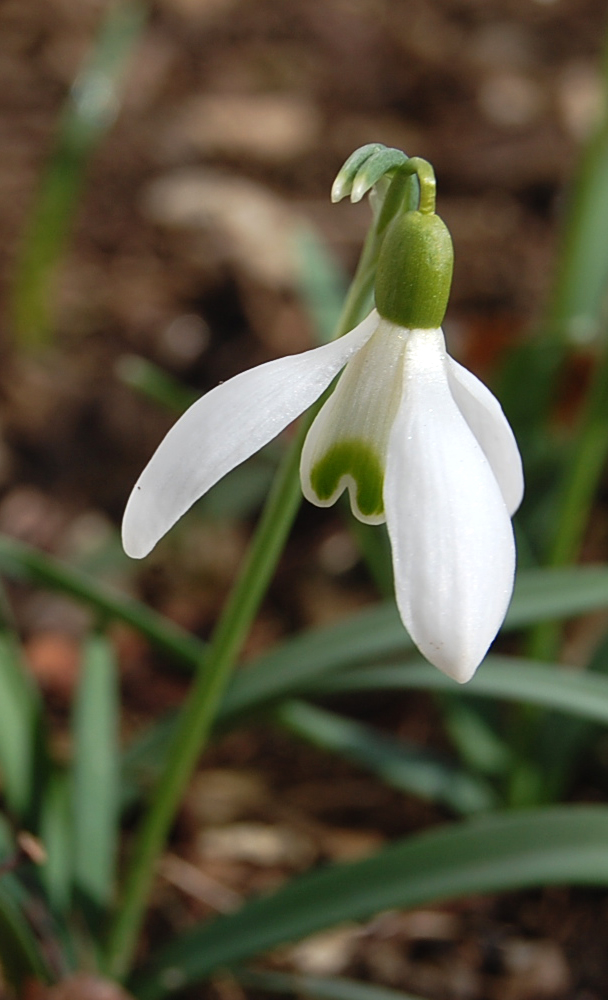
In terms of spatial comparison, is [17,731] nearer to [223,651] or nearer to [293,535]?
[223,651]

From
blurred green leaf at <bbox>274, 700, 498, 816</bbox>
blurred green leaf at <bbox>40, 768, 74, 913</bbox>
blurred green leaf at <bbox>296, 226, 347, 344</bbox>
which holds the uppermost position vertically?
blurred green leaf at <bbox>296, 226, 347, 344</bbox>

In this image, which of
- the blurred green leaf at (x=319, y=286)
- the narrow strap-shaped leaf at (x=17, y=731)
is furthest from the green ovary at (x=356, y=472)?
the blurred green leaf at (x=319, y=286)

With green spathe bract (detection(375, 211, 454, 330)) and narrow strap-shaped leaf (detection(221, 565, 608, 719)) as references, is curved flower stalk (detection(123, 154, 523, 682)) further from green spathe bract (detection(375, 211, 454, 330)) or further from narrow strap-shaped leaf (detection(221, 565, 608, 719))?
narrow strap-shaped leaf (detection(221, 565, 608, 719))

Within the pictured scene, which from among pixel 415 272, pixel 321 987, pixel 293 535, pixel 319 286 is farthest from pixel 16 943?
pixel 293 535

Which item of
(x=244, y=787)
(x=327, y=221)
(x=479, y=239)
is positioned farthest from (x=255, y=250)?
(x=244, y=787)

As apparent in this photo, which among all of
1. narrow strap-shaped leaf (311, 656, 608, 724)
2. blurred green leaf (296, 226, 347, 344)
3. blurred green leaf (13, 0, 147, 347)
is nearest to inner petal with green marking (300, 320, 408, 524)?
narrow strap-shaped leaf (311, 656, 608, 724)

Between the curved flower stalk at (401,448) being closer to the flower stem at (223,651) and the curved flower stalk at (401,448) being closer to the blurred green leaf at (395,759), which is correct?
the flower stem at (223,651)

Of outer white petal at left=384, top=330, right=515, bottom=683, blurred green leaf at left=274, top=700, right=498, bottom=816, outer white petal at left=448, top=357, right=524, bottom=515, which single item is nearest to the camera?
outer white petal at left=384, top=330, right=515, bottom=683
